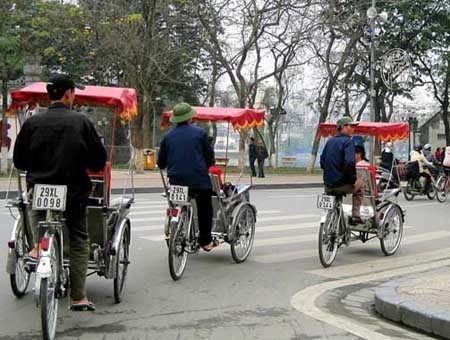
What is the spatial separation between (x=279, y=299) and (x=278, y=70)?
921 inches

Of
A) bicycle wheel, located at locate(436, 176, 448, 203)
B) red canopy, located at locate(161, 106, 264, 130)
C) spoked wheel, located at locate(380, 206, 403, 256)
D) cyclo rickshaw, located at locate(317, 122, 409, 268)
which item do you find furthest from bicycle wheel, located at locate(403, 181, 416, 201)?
red canopy, located at locate(161, 106, 264, 130)

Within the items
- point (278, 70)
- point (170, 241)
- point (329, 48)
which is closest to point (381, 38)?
point (329, 48)

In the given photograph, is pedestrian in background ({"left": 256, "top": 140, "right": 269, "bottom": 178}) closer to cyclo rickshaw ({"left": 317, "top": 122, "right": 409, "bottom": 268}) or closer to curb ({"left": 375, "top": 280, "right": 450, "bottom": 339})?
cyclo rickshaw ({"left": 317, "top": 122, "right": 409, "bottom": 268})

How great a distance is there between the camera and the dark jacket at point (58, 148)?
5551 mm

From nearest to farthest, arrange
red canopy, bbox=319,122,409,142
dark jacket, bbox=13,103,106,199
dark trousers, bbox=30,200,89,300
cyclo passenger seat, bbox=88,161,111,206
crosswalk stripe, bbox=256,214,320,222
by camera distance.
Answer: dark jacket, bbox=13,103,106,199
dark trousers, bbox=30,200,89,300
cyclo passenger seat, bbox=88,161,111,206
red canopy, bbox=319,122,409,142
crosswalk stripe, bbox=256,214,320,222

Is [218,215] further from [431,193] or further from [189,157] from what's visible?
[431,193]

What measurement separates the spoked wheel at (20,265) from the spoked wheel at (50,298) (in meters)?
0.95

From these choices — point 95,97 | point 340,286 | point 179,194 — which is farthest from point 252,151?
point 95,97

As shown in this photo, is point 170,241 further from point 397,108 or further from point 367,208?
point 397,108

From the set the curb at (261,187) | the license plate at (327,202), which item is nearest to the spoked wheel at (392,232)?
the license plate at (327,202)

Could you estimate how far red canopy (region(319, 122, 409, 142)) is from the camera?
41.8ft

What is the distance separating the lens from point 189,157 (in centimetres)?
797

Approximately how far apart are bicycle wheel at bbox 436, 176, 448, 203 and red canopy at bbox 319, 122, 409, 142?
743cm

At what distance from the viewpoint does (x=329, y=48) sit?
1293 inches
